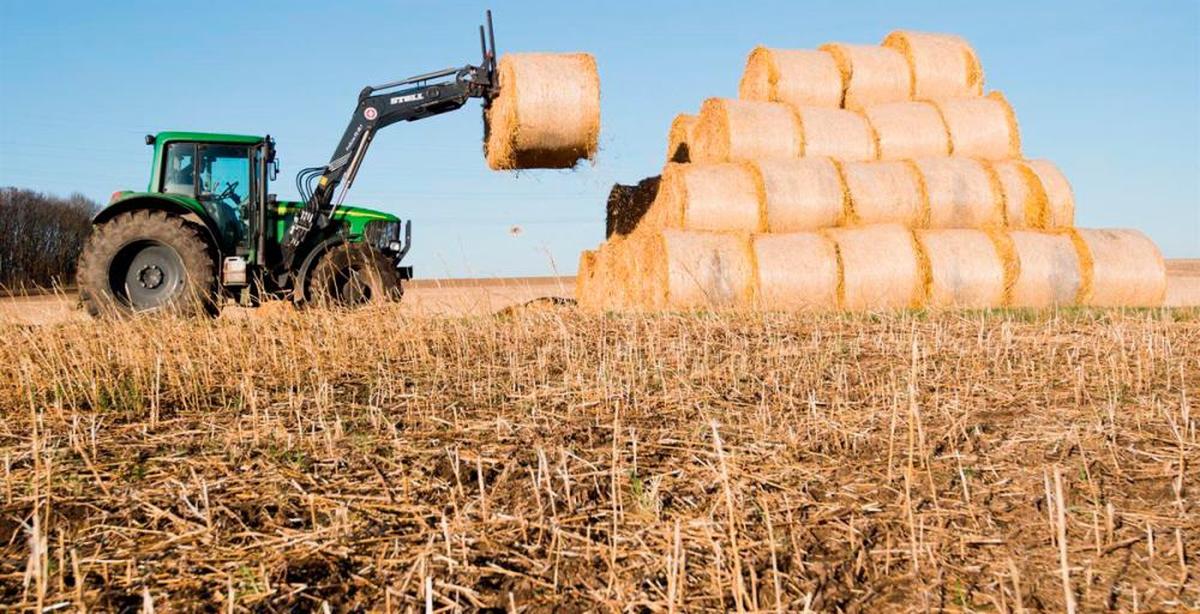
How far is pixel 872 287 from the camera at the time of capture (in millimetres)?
9492

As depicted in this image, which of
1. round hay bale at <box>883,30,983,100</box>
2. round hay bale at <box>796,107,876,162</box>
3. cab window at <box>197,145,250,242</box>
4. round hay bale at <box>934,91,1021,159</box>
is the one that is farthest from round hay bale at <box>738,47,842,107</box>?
cab window at <box>197,145,250,242</box>

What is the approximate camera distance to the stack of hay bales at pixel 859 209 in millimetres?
9422

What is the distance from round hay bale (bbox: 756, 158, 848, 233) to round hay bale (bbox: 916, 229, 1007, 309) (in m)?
0.96

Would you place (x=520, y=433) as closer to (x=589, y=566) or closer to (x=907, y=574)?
(x=589, y=566)

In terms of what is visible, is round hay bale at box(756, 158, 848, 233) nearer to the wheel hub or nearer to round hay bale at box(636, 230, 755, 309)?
round hay bale at box(636, 230, 755, 309)

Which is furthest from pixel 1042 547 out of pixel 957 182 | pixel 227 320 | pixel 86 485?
pixel 957 182

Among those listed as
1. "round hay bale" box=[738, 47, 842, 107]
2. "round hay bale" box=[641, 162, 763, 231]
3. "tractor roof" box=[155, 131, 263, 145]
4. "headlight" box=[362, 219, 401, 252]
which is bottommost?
"headlight" box=[362, 219, 401, 252]

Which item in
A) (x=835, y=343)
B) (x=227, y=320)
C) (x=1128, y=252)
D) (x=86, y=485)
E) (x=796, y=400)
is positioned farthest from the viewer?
(x=1128, y=252)

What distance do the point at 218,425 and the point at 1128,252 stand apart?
9620 millimetres

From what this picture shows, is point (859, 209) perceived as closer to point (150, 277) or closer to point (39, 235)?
point (150, 277)

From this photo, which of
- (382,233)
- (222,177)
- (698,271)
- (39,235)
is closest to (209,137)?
(222,177)

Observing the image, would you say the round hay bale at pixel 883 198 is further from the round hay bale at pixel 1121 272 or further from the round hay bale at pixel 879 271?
the round hay bale at pixel 1121 272

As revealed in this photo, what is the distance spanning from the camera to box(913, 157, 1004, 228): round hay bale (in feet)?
33.8

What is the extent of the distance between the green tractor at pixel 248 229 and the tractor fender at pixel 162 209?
12 millimetres
